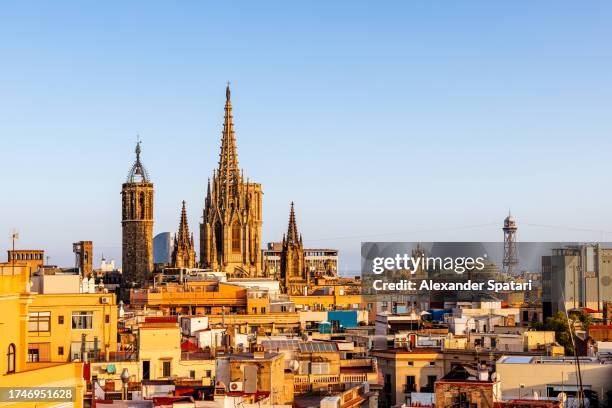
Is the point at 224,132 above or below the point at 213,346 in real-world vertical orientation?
above

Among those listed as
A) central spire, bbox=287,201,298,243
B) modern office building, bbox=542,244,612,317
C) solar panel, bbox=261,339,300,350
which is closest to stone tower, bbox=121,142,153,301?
central spire, bbox=287,201,298,243

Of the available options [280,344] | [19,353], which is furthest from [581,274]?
[19,353]

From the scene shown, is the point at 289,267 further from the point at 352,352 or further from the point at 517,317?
the point at 352,352

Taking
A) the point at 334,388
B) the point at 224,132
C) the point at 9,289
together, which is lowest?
the point at 334,388

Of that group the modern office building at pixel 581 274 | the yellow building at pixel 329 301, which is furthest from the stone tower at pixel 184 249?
the modern office building at pixel 581 274

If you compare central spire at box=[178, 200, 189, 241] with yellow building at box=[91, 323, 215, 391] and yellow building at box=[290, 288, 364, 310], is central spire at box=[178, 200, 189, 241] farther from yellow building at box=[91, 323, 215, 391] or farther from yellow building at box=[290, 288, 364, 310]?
yellow building at box=[91, 323, 215, 391]

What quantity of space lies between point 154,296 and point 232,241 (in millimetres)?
60171

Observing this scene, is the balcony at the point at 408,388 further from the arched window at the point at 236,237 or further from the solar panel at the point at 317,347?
the arched window at the point at 236,237

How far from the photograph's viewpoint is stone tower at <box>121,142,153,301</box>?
156250 mm

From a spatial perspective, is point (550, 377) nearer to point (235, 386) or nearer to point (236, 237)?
point (235, 386)

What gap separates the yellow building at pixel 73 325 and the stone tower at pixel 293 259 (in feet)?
348

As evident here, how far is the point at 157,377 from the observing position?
49438 millimetres

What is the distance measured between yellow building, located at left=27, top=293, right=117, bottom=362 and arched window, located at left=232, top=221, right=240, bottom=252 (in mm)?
115602

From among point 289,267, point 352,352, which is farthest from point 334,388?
point 289,267
